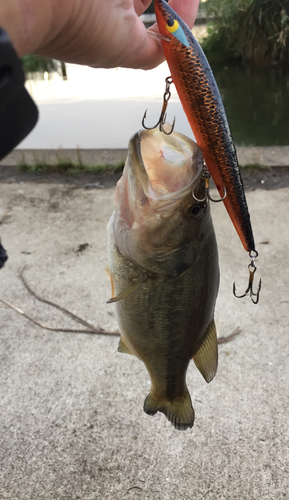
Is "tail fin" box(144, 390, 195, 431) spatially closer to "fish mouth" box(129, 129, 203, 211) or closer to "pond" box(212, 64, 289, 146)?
"fish mouth" box(129, 129, 203, 211)

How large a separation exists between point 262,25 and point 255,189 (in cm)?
836

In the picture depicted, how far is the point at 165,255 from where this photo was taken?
1.20 meters

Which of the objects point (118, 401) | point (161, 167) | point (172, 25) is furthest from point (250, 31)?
point (172, 25)

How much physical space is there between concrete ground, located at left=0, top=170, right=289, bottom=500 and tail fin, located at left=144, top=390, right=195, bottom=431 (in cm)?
85

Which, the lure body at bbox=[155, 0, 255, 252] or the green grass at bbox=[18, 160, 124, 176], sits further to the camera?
the green grass at bbox=[18, 160, 124, 176]

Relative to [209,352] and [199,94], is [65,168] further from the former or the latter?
[199,94]

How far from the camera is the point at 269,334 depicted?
2.88 meters

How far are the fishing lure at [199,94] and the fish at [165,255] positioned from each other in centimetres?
13

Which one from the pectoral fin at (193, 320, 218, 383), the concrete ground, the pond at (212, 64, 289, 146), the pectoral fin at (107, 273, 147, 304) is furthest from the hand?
the pond at (212, 64, 289, 146)

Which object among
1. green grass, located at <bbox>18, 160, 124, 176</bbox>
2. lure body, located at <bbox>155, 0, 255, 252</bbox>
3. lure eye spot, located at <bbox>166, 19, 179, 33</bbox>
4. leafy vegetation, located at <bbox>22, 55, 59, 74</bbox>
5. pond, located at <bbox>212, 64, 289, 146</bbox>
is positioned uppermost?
lure eye spot, located at <bbox>166, 19, 179, 33</bbox>

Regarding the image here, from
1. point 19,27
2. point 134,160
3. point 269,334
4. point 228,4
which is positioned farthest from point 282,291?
point 228,4

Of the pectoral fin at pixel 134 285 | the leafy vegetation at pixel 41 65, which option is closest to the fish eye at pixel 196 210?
the pectoral fin at pixel 134 285

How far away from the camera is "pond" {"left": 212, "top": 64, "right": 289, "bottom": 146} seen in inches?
299

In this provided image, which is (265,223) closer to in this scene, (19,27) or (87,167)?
(87,167)
